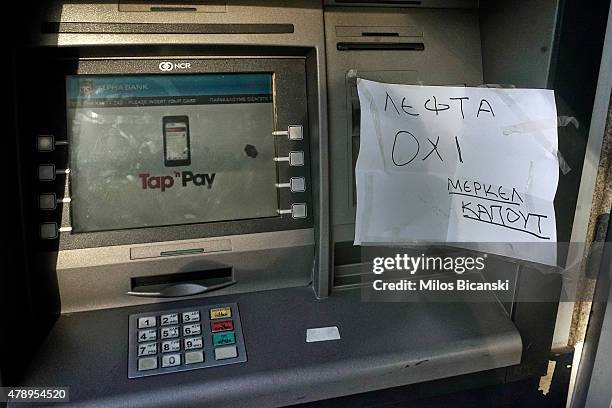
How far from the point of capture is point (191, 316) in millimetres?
1355

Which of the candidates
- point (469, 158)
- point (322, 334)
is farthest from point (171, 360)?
point (469, 158)

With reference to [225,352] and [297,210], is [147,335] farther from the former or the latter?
[297,210]

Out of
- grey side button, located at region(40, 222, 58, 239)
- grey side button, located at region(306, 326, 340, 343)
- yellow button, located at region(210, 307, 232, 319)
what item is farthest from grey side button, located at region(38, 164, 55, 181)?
grey side button, located at region(306, 326, 340, 343)

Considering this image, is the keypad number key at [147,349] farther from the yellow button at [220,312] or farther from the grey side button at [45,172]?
the grey side button at [45,172]

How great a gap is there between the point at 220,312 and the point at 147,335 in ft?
0.62

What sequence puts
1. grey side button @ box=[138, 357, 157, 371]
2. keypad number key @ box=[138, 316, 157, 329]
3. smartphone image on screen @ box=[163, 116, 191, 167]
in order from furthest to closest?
smartphone image on screen @ box=[163, 116, 191, 167], keypad number key @ box=[138, 316, 157, 329], grey side button @ box=[138, 357, 157, 371]

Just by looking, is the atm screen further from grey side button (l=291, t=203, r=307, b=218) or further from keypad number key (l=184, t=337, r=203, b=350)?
keypad number key (l=184, t=337, r=203, b=350)

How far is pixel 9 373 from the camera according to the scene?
115cm

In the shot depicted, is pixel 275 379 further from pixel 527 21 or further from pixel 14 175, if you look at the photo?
pixel 527 21

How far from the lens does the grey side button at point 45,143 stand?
4.42 ft

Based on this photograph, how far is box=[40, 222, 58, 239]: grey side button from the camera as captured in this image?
1.36m

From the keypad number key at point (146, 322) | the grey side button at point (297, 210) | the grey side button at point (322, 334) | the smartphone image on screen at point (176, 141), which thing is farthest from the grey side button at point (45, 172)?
the grey side button at point (322, 334)

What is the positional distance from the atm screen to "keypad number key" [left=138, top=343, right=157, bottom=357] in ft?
1.08

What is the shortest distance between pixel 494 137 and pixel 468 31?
1.45 ft
